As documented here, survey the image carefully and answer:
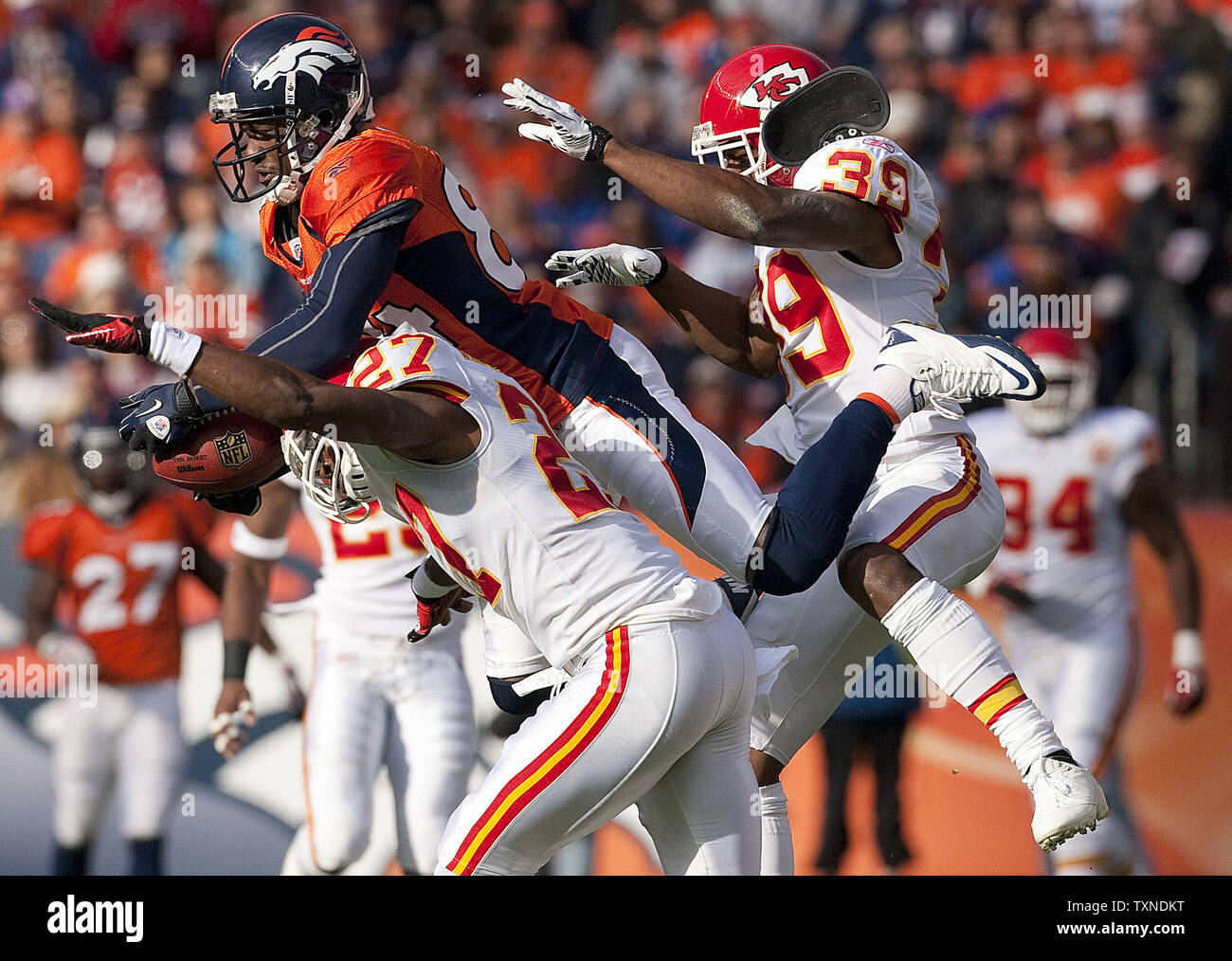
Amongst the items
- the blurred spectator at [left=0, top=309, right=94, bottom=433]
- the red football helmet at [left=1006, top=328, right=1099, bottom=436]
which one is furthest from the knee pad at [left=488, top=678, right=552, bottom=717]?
the blurred spectator at [left=0, top=309, right=94, bottom=433]

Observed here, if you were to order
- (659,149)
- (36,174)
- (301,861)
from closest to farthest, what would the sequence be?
(301,861) → (659,149) → (36,174)

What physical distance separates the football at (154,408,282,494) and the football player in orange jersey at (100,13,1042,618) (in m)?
0.16

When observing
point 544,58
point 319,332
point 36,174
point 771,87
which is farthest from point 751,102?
point 36,174

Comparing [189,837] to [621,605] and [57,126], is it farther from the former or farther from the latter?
[57,126]

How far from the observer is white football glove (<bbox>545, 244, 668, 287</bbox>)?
3738mm

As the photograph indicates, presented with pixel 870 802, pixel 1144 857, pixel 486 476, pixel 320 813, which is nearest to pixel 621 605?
pixel 486 476

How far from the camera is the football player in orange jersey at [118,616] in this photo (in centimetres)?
552

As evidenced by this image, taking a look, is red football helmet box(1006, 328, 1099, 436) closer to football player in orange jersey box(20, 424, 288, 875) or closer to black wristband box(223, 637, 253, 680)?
black wristband box(223, 637, 253, 680)

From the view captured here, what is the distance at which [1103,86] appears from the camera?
7.44 meters

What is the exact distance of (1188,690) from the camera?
5.45m

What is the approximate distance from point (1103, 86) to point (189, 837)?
5371 millimetres

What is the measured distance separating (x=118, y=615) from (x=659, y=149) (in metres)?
3.29

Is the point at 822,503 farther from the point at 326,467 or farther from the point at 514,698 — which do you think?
the point at 326,467

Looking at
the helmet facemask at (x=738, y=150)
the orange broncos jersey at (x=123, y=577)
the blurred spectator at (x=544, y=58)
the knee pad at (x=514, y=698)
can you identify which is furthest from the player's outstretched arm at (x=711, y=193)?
the blurred spectator at (x=544, y=58)
